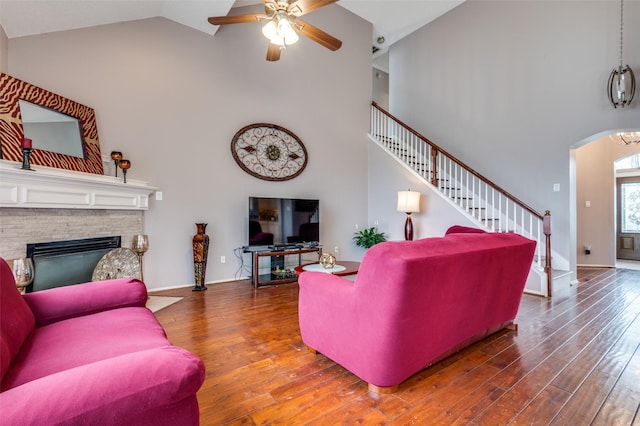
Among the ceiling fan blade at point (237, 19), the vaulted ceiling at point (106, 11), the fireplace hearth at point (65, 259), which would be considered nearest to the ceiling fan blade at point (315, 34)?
the ceiling fan blade at point (237, 19)

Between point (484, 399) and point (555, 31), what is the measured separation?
5492 millimetres

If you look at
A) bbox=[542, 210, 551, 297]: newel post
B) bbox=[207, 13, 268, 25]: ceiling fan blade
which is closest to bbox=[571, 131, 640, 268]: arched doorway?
bbox=[542, 210, 551, 297]: newel post

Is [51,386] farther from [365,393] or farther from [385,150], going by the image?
[385,150]

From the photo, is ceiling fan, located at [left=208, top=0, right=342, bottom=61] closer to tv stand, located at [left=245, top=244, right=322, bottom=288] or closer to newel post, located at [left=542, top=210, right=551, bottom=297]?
tv stand, located at [left=245, top=244, right=322, bottom=288]

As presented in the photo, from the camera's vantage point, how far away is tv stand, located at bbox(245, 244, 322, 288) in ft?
13.2

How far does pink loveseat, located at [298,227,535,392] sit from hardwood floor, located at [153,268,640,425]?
5.3 inches

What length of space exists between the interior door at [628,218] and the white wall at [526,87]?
381 cm

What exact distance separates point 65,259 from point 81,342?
224 centimetres

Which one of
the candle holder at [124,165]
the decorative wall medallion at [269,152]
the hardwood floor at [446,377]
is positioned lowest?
the hardwood floor at [446,377]

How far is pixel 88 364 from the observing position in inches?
35.7

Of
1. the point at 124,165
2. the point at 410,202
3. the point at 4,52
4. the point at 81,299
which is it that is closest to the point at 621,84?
the point at 410,202

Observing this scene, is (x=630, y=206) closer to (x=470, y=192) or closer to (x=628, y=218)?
(x=628, y=218)

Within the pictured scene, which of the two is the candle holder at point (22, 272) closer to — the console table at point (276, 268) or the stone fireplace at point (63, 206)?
the stone fireplace at point (63, 206)

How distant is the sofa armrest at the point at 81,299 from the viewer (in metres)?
1.55
